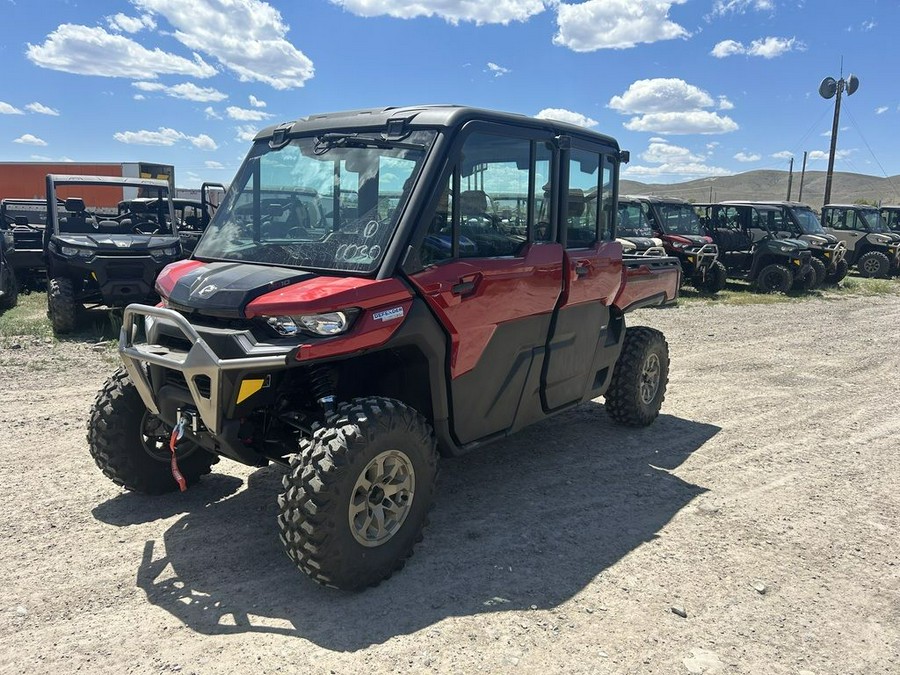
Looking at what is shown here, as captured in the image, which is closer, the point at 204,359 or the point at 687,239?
the point at 204,359

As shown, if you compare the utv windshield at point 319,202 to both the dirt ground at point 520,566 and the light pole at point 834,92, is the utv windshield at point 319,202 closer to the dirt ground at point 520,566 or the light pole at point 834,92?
the dirt ground at point 520,566

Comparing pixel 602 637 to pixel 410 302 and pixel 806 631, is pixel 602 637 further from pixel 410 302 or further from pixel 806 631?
pixel 410 302

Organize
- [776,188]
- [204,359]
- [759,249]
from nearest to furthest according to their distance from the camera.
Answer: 1. [204,359]
2. [759,249]
3. [776,188]

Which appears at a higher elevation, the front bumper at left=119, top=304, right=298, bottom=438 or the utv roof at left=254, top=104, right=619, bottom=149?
the utv roof at left=254, top=104, right=619, bottom=149

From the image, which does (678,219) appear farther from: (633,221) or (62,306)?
(62,306)

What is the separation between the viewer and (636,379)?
233 inches

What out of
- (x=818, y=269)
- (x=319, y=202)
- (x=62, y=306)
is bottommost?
(x=62, y=306)

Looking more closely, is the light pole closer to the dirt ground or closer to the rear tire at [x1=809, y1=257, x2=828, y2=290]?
the rear tire at [x1=809, y1=257, x2=828, y2=290]

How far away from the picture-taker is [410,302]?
354cm

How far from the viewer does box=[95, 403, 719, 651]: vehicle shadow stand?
3.26m

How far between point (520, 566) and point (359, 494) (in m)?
1.00

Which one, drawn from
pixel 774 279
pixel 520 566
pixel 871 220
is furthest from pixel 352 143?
pixel 871 220

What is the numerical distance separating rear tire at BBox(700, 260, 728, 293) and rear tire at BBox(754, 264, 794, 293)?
4.49ft

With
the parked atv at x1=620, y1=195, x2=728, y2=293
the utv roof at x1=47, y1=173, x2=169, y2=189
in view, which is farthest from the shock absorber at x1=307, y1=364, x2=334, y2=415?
the parked atv at x1=620, y1=195, x2=728, y2=293
